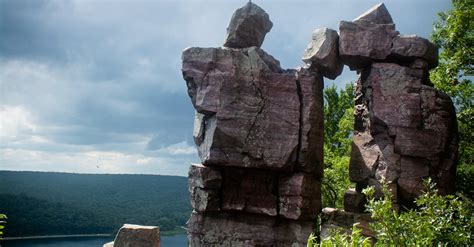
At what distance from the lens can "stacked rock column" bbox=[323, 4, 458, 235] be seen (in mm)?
15805

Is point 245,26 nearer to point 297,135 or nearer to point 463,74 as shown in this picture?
point 297,135

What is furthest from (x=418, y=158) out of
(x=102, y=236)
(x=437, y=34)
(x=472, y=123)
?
(x=102, y=236)

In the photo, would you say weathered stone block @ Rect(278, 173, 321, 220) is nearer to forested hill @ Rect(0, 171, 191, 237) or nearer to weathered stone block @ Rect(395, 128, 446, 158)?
weathered stone block @ Rect(395, 128, 446, 158)

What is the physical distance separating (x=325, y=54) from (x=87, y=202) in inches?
4063

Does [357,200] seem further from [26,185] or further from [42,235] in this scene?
[26,185]

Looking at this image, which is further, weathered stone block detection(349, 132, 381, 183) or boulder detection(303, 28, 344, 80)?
boulder detection(303, 28, 344, 80)

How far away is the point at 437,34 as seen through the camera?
2275 centimetres

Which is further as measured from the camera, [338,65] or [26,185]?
[26,185]

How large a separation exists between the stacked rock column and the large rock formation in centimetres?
137

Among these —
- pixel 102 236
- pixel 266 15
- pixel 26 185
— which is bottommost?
pixel 102 236

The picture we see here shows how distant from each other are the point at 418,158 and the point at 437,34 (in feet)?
32.2

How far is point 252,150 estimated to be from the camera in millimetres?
16109

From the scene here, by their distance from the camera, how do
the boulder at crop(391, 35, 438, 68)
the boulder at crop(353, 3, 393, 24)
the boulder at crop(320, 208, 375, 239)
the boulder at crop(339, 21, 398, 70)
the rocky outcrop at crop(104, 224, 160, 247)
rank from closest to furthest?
the rocky outcrop at crop(104, 224, 160, 247) < the boulder at crop(320, 208, 375, 239) < the boulder at crop(391, 35, 438, 68) < the boulder at crop(339, 21, 398, 70) < the boulder at crop(353, 3, 393, 24)

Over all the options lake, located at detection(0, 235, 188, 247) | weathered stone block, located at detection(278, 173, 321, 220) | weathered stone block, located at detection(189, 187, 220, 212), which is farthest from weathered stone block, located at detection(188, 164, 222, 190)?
lake, located at detection(0, 235, 188, 247)
